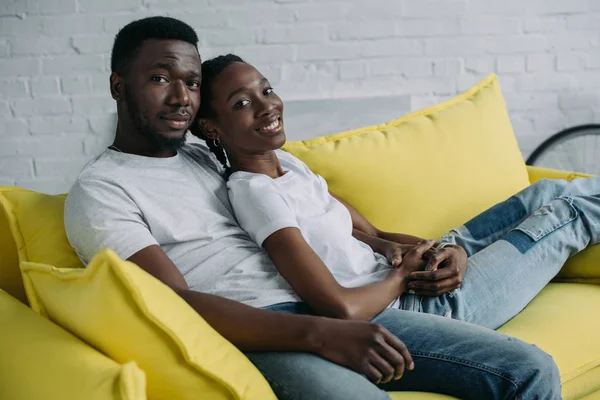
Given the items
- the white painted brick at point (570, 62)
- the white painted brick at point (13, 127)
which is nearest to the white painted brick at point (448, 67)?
the white painted brick at point (570, 62)

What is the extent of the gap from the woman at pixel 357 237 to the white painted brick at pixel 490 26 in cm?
157

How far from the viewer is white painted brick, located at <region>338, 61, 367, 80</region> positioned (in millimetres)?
3199

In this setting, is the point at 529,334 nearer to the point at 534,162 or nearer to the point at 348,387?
the point at 348,387

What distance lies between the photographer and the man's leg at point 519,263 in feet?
5.11

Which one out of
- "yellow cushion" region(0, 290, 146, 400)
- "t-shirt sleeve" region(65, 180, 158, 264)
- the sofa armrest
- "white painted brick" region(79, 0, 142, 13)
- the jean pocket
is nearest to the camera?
"yellow cushion" region(0, 290, 146, 400)

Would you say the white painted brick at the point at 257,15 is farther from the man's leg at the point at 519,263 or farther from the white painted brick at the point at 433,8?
the man's leg at the point at 519,263

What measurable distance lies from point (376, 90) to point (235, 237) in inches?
73.6

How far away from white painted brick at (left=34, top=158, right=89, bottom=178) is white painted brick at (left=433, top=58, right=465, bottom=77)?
146 centimetres

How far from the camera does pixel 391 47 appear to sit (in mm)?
3217

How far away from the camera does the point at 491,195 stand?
2.00 meters

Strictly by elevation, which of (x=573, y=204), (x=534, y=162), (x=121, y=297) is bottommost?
(x=534, y=162)

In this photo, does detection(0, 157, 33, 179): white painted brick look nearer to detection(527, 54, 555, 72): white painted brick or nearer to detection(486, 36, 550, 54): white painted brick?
detection(486, 36, 550, 54): white painted brick

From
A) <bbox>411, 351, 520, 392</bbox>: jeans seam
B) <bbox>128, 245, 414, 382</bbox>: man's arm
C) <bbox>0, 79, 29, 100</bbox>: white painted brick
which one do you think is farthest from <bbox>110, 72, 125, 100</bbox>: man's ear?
<bbox>0, 79, 29, 100</bbox>: white painted brick

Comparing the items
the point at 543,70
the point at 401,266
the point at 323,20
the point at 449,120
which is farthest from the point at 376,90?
the point at 401,266
